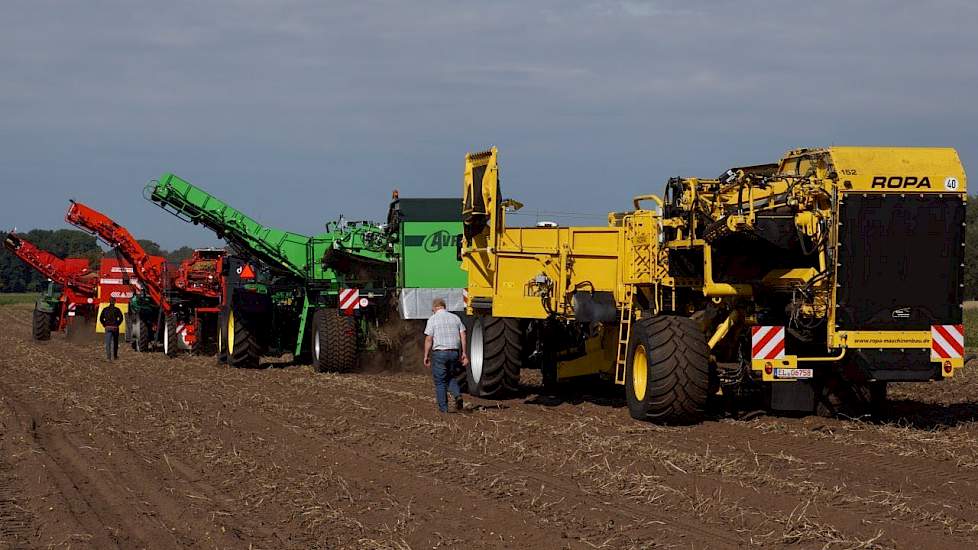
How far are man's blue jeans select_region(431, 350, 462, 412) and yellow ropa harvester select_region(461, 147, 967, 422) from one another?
1520mm

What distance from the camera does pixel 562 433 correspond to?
11.3 metres

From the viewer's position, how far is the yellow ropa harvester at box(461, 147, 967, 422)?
1109cm

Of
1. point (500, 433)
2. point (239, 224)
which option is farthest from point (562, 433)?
point (239, 224)

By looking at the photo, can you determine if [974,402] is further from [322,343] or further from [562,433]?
[322,343]

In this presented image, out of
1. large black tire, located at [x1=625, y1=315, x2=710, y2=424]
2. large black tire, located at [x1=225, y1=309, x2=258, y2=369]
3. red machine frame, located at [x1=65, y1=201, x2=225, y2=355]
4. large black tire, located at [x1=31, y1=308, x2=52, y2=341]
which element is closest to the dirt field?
large black tire, located at [x1=625, y1=315, x2=710, y2=424]

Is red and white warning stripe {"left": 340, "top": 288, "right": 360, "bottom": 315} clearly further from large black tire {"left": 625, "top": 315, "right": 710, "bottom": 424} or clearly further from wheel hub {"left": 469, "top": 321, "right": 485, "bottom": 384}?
large black tire {"left": 625, "top": 315, "right": 710, "bottom": 424}

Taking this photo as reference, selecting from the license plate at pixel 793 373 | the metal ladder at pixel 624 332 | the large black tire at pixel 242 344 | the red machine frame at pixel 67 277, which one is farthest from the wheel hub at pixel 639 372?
the red machine frame at pixel 67 277

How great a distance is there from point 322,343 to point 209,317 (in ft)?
21.3

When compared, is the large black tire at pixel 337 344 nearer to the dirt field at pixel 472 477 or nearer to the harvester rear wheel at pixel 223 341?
the harvester rear wheel at pixel 223 341

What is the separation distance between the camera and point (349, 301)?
19578 mm

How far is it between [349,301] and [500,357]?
17.3 feet

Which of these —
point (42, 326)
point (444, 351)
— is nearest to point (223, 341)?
point (444, 351)

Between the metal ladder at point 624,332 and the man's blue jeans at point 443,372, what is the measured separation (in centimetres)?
177

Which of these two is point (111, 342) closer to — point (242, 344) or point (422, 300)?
point (242, 344)
